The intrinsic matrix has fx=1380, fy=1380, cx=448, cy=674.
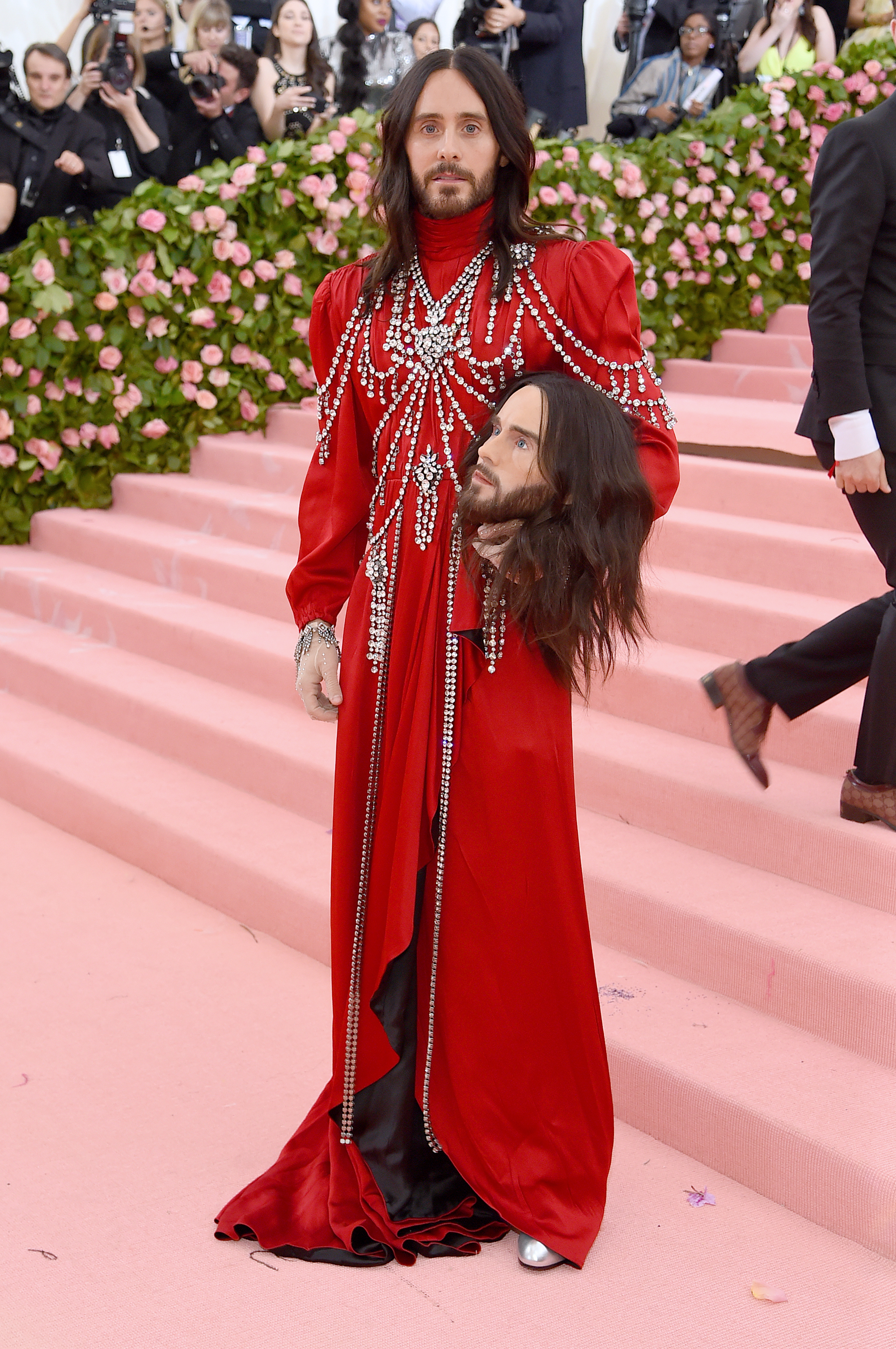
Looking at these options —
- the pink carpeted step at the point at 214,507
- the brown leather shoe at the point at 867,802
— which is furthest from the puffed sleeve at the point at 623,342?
the pink carpeted step at the point at 214,507

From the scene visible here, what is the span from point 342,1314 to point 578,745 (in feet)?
5.52

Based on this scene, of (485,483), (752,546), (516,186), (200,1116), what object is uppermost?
(516,186)

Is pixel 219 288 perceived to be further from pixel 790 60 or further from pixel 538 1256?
pixel 538 1256

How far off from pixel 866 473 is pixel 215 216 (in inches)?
143

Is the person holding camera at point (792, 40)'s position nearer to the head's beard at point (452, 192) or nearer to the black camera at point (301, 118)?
the black camera at point (301, 118)

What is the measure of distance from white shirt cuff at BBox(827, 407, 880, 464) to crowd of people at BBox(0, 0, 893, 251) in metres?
3.00

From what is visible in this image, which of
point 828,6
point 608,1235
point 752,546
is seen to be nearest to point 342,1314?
point 608,1235

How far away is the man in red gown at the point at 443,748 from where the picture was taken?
1.97 metres

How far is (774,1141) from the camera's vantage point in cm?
238

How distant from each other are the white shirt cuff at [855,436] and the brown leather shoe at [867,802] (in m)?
0.67

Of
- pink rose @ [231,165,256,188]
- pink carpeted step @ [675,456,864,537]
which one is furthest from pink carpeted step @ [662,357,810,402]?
pink rose @ [231,165,256,188]

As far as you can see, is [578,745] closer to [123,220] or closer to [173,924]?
[173,924]

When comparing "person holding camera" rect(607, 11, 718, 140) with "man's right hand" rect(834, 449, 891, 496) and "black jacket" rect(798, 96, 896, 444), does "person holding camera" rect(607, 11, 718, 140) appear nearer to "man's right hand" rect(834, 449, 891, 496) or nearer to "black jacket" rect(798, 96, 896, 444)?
"black jacket" rect(798, 96, 896, 444)

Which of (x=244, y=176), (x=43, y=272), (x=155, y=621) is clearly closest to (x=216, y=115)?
(x=244, y=176)
